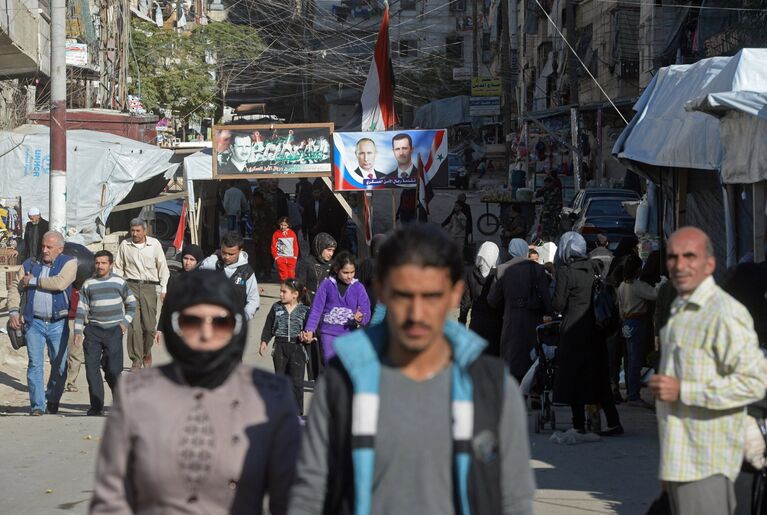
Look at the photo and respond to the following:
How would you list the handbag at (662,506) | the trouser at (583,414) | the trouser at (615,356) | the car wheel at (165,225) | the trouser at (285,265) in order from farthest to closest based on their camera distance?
1. the car wheel at (165,225)
2. the trouser at (285,265)
3. the trouser at (615,356)
4. the trouser at (583,414)
5. the handbag at (662,506)

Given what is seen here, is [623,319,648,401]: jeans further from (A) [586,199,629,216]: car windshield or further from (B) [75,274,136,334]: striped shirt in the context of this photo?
(A) [586,199,629,216]: car windshield

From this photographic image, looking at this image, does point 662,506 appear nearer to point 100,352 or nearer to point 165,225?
point 100,352

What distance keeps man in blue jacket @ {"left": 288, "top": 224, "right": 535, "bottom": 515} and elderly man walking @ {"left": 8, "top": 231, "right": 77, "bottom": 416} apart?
875cm

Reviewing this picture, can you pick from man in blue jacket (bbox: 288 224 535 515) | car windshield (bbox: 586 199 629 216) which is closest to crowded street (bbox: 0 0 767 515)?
man in blue jacket (bbox: 288 224 535 515)

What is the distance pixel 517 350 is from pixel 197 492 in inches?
287

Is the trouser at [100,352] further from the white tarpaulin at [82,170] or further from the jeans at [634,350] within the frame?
the white tarpaulin at [82,170]

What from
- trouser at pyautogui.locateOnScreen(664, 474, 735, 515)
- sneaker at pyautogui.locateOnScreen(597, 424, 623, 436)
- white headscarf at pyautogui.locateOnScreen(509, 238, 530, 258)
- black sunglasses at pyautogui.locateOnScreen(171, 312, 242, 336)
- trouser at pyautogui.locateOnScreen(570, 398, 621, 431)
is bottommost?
sneaker at pyautogui.locateOnScreen(597, 424, 623, 436)

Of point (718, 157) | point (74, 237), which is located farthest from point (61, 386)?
point (74, 237)

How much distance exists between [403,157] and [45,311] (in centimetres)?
1018

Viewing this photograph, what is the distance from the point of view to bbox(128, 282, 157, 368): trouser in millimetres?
13211

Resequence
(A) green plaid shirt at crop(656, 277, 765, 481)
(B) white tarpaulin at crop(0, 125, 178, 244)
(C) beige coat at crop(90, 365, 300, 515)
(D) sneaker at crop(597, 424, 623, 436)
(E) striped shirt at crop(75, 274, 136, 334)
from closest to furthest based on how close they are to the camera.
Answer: (C) beige coat at crop(90, 365, 300, 515), (A) green plaid shirt at crop(656, 277, 765, 481), (D) sneaker at crop(597, 424, 623, 436), (E) striped shirt at crop(75, 274, 136, 334), (B) white tarpaulin at crop(0, 125, 178, 244)

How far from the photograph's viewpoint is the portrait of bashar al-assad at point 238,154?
69.8 feet

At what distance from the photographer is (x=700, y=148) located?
11.5 metres

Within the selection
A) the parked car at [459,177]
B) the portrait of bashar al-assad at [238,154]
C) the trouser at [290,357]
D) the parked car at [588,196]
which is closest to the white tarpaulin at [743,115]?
the trouser at [290,357]
